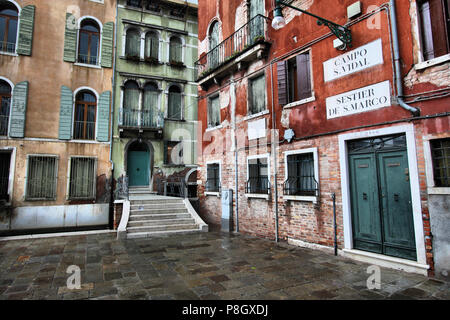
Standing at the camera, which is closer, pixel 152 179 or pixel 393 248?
pixel 393 248

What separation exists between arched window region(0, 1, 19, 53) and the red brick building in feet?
33.8

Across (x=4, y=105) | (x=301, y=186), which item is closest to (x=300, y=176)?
(x=301, y=186)

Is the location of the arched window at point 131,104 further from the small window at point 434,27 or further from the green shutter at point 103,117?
the small window at point 434,27

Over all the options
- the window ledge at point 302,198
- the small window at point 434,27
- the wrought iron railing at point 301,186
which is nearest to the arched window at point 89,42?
the wrought iron railing at point 301,186

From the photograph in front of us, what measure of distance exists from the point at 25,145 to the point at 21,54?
4.27m

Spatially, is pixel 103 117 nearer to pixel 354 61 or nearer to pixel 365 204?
pixel 354 61

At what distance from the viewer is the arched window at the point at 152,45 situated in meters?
15.6

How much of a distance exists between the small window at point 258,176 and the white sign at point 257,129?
76cm

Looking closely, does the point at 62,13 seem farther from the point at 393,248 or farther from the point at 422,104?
the point at 393,248

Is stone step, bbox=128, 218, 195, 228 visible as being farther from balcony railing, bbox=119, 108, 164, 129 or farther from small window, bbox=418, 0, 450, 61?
small window, bbox=418, 0, 450, 61

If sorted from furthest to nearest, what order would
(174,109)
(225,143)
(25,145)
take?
(174,109), (25,145), (225,143)

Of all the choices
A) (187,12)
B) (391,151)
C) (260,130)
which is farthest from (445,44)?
(187,12)

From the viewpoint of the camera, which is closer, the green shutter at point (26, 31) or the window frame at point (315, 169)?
the window frame at point (315, 169)

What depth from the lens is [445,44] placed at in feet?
16.3
